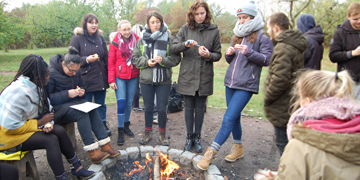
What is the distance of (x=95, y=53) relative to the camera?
3.98 metres

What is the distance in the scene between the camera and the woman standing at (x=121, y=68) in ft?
12.8

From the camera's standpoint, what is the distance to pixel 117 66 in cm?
394

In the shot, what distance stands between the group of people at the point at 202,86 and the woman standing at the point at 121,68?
0.06ft

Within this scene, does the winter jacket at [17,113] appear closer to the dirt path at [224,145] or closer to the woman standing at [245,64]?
the dirt path at [224,145]

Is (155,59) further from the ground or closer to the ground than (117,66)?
further from the ground

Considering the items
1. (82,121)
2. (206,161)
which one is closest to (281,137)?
(206,161)

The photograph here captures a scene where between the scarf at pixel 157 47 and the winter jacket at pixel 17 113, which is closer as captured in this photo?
the winter jacket at pixel 17 113

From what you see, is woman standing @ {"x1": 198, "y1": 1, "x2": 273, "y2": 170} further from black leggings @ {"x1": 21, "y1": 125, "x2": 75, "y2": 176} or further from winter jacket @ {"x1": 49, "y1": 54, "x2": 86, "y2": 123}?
winter jacket @ {"x1": 49, "y1": 54, "x2": 86, "y2": 123}

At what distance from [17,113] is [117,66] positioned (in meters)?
1.83

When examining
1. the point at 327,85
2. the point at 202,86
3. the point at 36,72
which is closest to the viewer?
the point at 327,85

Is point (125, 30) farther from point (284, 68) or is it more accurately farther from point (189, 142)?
point (284, 68)

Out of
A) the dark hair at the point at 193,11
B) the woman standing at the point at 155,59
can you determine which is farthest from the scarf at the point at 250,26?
the woman standing at the point at 155,59

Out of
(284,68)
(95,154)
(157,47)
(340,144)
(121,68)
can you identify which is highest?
(157,47)

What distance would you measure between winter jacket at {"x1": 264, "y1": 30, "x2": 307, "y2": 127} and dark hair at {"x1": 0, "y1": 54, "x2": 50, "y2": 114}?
277cm
